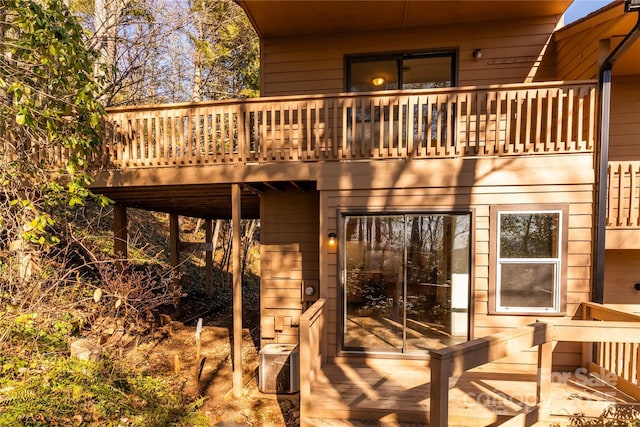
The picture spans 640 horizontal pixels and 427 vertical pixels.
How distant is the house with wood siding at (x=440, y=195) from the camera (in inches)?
160

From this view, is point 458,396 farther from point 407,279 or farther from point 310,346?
point 310,346

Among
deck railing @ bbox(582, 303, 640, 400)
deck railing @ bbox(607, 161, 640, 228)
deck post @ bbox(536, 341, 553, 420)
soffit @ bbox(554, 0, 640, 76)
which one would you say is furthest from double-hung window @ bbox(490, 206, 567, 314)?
soffit @ bbox(554, 0, 640, 76)

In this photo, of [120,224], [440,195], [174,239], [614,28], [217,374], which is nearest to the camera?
[614,28]

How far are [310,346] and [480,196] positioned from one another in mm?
3049

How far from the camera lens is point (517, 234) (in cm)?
437

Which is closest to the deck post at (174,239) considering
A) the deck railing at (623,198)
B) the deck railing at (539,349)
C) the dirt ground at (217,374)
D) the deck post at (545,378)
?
the dirt ground at (217,374)

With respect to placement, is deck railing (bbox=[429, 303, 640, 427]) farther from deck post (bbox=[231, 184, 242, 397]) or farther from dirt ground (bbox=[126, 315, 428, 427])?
deck post (bbox=[231, 184, 242, 397])

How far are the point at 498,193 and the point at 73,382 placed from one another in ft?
19.4

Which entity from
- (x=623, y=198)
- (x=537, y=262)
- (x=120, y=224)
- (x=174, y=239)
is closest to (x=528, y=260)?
(x=537, y=262)

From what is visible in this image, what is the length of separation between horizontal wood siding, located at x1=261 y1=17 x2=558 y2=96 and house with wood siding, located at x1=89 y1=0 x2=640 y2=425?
0.11 ft

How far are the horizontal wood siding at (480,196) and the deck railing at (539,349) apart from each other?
0.66 meters

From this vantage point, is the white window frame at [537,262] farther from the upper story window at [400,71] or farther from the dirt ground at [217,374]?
the upper story window at [400,71]

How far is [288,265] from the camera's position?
223 inches

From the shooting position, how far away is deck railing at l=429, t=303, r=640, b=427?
2.37 metres
